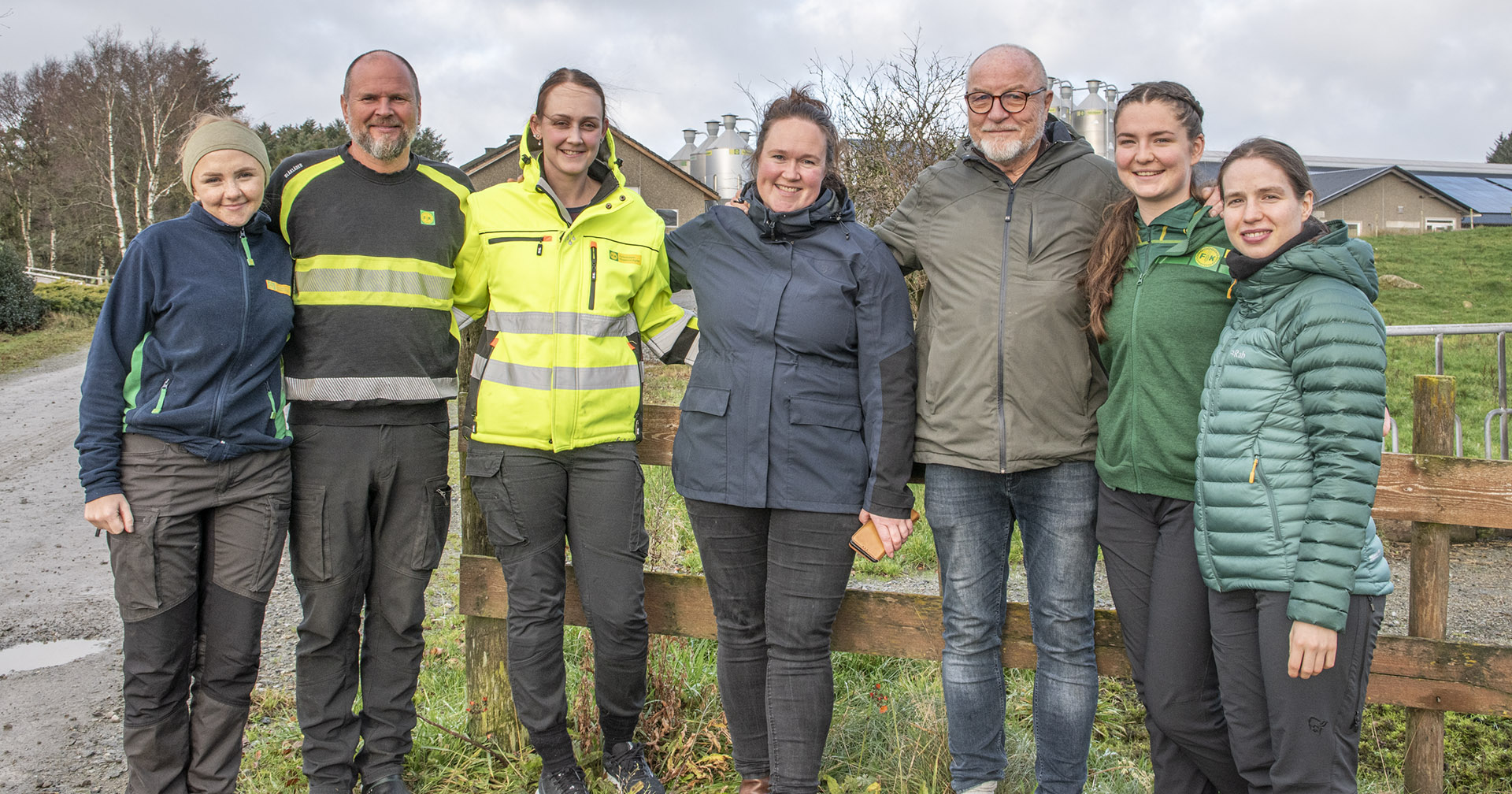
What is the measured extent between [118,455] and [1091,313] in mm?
2811

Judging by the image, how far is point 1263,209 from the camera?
2.51 m

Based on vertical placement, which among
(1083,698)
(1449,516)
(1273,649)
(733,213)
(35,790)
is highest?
(733,213)

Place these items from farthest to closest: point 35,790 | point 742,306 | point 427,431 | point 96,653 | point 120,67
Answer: point 120,67 < point 96,653 < point 35,790 < point 427,431 < point 742,306

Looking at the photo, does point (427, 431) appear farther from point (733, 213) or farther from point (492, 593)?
point (733, 213)

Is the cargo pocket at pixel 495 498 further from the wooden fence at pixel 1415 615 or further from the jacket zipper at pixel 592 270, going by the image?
the jacket zipper at pixel 592 270

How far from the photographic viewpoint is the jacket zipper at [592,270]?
10.4 feet

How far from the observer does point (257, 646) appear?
3.10m

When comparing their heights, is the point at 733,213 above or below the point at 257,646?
above

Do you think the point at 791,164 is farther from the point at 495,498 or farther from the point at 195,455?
the point at 195,455

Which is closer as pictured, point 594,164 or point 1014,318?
point 1014,318

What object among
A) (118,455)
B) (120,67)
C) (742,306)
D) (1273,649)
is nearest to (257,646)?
(118,455)

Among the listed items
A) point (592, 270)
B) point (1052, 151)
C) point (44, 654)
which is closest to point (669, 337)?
point (592, 270)

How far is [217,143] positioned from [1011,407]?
2.48 m

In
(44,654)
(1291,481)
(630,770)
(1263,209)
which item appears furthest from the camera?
(44,654)
